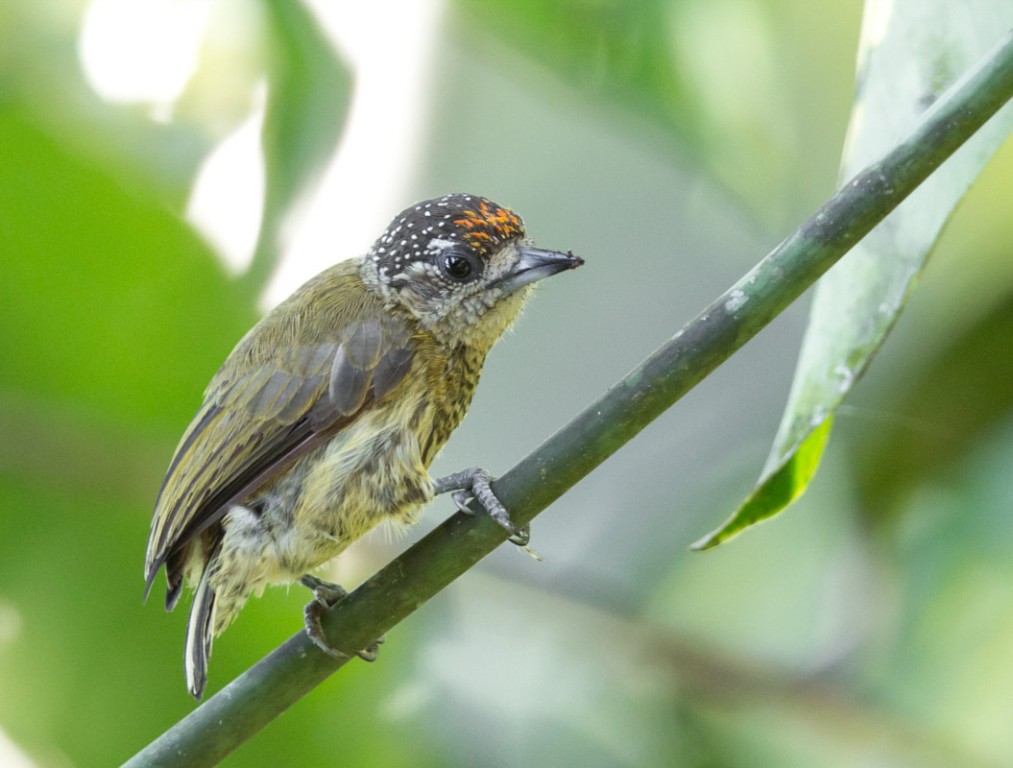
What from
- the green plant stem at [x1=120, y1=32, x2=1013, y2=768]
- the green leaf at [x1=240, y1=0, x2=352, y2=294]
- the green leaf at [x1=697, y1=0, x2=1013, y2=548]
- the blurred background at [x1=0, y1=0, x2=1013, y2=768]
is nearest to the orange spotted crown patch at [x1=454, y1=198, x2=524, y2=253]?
the blurred background at [x1=0, y1=0, x2=1013, y2=768]

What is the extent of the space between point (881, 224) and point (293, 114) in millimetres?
1719

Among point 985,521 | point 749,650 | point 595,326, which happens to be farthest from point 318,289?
point 985,521

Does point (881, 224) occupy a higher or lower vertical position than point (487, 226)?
higher

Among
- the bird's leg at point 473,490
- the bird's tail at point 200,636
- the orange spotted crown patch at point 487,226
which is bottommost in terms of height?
the bird's tail at point 200,636

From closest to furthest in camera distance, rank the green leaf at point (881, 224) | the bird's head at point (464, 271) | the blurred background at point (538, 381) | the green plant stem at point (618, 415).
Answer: the green plant stem at point (618, 415)
the green leaf at point (881, 224)
the bird's head at point (464, 271)
the blurred background at point (538, 381)

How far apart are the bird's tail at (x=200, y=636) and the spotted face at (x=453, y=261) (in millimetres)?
578

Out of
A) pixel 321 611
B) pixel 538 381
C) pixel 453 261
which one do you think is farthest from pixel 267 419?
pixel 538 381

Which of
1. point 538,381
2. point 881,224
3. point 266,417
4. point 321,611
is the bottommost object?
point 538,381

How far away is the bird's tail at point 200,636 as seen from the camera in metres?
1.72

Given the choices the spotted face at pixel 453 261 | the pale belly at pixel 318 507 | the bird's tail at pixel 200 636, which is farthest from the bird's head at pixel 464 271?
the bird's tail at pixel 200 636

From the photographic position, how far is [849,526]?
8.19ft

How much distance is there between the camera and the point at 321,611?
1816 millimetres

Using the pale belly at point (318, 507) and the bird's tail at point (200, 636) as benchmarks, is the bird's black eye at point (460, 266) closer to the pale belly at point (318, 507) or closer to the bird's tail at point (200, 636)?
the pale belly at point (318, 507)

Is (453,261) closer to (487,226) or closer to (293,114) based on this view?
(487,226)
